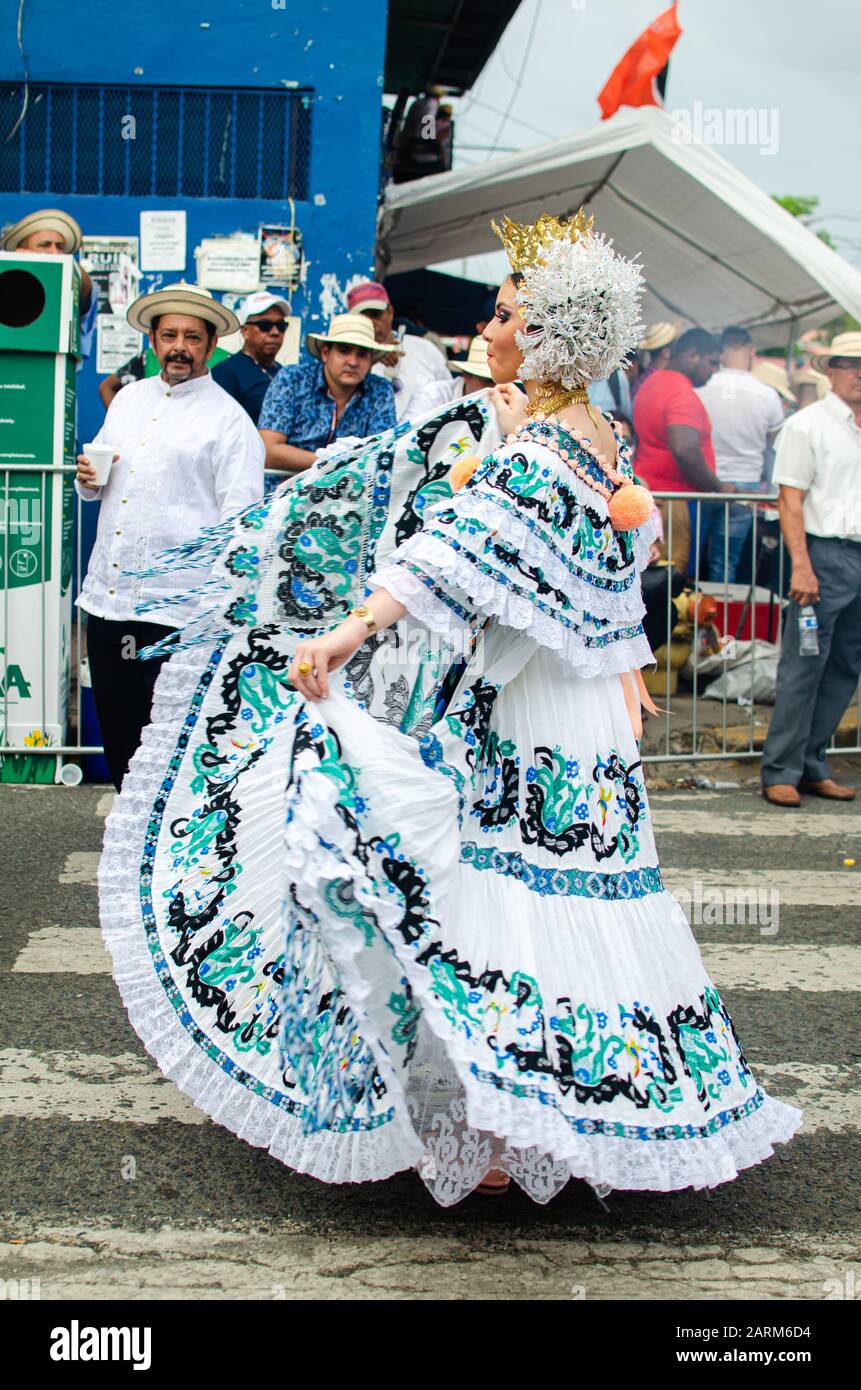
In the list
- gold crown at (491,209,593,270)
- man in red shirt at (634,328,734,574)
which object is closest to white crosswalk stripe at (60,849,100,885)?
gold crown at (491,209,593,270)

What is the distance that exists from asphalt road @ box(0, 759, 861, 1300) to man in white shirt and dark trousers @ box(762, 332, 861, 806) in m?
3.45

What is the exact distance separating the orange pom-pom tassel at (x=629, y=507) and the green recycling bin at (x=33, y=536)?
16.9ft

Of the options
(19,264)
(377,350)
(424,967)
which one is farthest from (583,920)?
(19,264)

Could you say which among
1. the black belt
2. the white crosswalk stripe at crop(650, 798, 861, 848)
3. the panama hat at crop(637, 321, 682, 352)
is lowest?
the white crosswalk stripe at crop(650, 798, 861, 848)

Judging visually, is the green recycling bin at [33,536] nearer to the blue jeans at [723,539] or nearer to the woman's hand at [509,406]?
the blue jeans at [723,539]

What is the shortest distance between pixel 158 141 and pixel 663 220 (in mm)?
4523

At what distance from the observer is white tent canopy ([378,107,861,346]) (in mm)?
11547

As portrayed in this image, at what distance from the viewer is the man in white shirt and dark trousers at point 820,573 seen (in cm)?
792

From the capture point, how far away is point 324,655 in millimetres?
2980

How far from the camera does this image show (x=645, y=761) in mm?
8695

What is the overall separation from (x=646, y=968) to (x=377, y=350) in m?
4.59

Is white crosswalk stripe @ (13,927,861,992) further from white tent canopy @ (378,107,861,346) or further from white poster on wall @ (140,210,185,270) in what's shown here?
white tent canopy @ (378,107,861,346)

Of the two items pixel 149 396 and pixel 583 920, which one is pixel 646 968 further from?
pixel 149 396

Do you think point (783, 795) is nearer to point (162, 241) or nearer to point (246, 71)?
point (162, 241)
